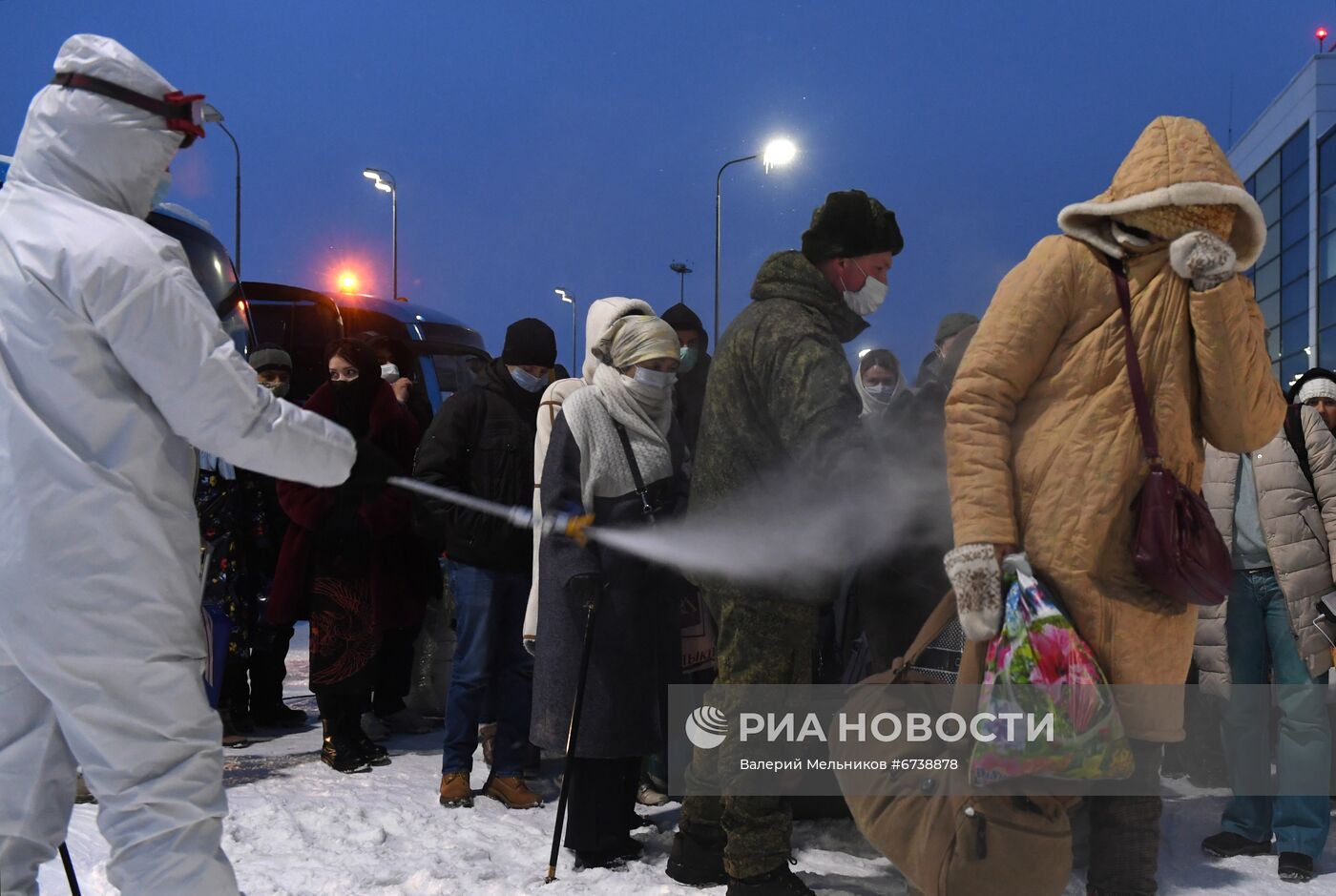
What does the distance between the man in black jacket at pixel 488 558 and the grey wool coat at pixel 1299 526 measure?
3.05 metres

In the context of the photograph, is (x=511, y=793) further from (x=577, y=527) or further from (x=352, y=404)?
(x=352, y=404)

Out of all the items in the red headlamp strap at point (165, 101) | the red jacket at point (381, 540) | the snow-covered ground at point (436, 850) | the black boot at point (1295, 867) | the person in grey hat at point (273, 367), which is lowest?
the snow-covered ground at point (436, 850)

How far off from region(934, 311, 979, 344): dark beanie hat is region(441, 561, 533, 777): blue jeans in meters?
2.22

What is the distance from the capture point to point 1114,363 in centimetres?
276

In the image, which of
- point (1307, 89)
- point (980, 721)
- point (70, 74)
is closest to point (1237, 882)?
point (980, 721)

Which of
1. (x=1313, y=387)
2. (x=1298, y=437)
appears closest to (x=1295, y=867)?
(x=1298, y=437)

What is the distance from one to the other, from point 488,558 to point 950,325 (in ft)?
7.70

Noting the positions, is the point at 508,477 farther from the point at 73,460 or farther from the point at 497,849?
the point at 73,460

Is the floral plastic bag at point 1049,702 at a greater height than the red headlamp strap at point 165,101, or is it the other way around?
the red headlamp strap at point 165,101

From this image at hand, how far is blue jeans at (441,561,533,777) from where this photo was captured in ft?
17.3

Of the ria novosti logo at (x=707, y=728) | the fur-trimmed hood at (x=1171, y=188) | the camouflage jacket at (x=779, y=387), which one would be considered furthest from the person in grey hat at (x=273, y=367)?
the fur-trimmed hood at (x=1171, y=188)

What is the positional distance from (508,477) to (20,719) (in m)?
3.04

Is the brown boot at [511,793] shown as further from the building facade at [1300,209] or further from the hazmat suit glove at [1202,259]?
the building facade at [1300,209]

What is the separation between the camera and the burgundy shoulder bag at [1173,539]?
8.66 ft
